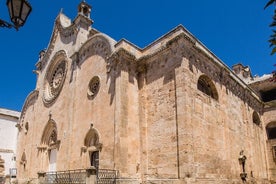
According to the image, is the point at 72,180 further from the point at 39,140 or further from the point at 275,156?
the point at 275,156

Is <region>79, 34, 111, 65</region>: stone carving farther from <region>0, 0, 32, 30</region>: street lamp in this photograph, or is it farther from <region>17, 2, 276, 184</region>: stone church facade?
<region>0, 0, 32, 30</region>: street lamp

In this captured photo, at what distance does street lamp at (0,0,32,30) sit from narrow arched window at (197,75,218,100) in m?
11.5

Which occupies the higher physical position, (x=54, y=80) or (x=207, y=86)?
(x=54, y=80)

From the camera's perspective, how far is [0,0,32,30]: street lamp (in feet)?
13.8

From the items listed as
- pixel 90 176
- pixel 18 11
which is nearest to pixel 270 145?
pixel 90 176

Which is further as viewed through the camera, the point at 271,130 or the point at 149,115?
the point at 271,130

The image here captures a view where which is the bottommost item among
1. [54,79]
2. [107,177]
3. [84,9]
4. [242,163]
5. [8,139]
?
[107,177]

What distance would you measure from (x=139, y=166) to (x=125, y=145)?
138 cm

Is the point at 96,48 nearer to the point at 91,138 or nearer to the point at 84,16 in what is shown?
the point at 84,16

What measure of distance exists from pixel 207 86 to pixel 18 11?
12.7 m

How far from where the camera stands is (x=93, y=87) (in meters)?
16.7

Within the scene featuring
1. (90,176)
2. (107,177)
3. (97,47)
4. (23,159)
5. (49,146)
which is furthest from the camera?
(23,159)

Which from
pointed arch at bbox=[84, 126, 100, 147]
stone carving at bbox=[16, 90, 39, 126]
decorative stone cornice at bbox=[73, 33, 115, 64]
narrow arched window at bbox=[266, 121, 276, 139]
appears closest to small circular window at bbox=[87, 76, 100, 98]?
decorative stone cornice at bbox=[73, 33, 115, 64]

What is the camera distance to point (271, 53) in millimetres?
2908
